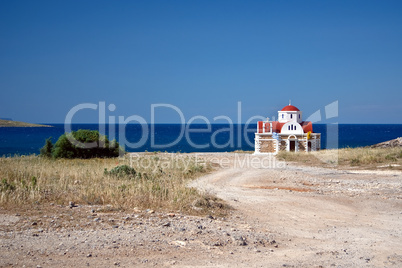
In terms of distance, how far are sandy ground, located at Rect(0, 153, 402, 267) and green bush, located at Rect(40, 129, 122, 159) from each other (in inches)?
702

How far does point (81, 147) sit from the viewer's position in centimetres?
2786

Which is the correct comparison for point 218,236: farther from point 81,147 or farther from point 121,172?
point 81,147

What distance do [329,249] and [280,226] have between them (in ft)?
5.90

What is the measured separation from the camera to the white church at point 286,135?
3606 cm

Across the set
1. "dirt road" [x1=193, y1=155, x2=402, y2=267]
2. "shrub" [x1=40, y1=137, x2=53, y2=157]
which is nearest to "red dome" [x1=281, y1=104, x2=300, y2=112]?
"dirt road" [x1=193, y1=155, x2=402, y2=267]

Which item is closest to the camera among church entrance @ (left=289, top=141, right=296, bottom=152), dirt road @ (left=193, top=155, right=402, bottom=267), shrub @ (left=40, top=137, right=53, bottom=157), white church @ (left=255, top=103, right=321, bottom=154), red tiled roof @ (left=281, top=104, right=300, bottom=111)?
dirt road @ (left=193, top=155, right=402, bottom=267)

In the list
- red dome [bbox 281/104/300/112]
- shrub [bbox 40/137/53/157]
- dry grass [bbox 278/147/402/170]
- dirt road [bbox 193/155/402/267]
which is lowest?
dirt road [bbox 193/155/402/267]

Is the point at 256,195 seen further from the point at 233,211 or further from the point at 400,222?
the point at 400,222

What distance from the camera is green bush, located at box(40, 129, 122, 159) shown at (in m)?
27.0

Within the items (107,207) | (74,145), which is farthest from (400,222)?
(74,145)

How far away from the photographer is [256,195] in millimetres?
13258

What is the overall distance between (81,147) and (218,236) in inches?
853

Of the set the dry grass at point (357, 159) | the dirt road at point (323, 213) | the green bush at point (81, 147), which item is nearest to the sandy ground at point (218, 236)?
the dirt road at point (323, 213)

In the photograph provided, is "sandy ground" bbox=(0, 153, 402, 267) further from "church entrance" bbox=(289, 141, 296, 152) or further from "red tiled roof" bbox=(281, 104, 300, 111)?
"red tiled roof" bbox=(281, 104, 300, 111)
